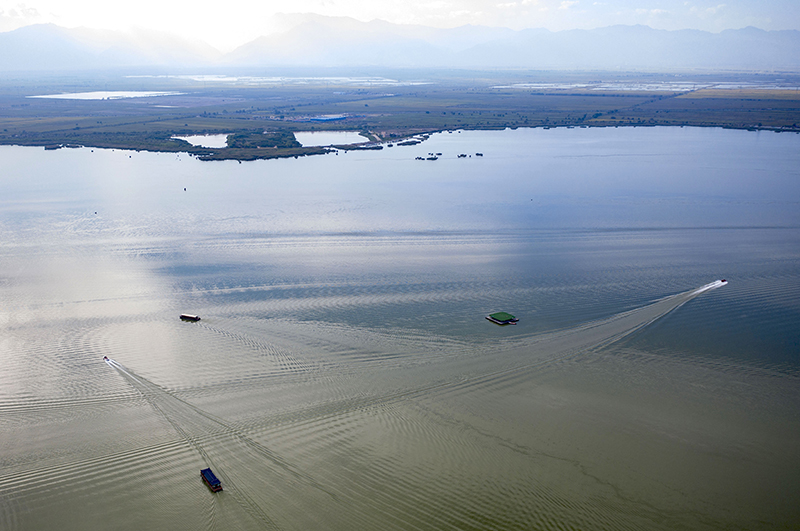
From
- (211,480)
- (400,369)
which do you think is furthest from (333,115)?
(211,480)

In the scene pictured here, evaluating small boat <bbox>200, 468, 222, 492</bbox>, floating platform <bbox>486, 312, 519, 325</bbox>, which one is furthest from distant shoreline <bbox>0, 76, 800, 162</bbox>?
small boat <bbox>200, 468, 222, 492</bbox>

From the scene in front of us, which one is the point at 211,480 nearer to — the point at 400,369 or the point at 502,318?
the point at 400,369

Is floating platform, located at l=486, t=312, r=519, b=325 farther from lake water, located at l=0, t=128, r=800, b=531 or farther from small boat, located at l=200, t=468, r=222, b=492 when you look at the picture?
small boat, located at l=200, t=468, r=222, b=492

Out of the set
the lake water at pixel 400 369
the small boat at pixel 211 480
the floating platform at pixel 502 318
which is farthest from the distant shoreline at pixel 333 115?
the small boat at pixel 211 480

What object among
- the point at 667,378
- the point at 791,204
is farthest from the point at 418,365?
the point at 791,204

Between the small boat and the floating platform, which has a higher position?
the floating platform

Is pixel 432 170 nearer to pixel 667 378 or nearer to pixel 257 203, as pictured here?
pixel 257 203
